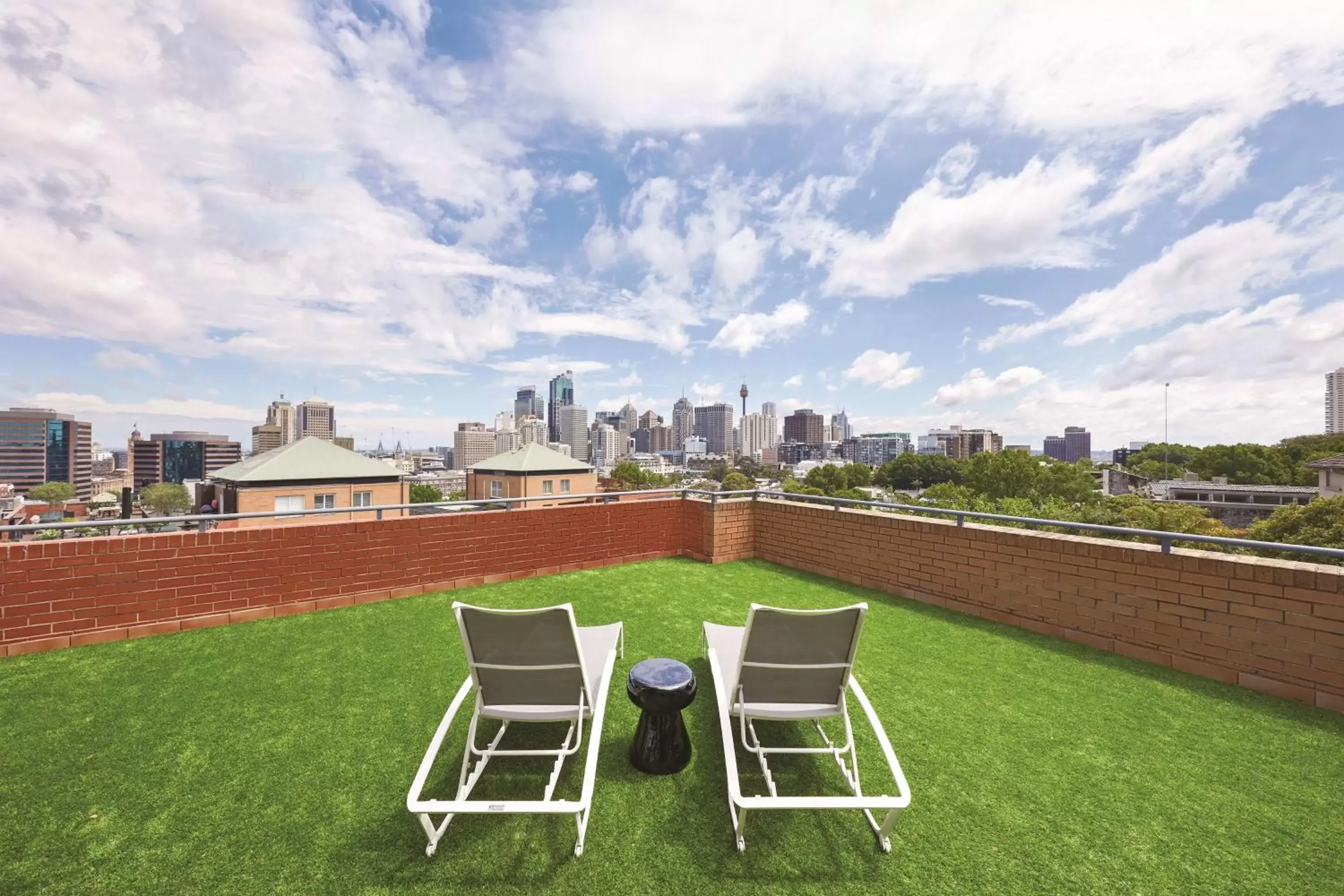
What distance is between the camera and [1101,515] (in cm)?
1977

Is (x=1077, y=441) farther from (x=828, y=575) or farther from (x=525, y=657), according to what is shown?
(x=525, y=657)

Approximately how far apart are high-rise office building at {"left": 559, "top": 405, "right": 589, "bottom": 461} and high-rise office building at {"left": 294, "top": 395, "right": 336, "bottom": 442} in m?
71.3

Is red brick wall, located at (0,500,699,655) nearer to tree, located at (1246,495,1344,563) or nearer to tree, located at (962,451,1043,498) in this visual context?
tree, located at (1246,495,1344,563)

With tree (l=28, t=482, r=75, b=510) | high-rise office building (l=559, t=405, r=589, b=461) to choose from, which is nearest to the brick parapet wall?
tree (l=28, t=482, r=75, b=510)

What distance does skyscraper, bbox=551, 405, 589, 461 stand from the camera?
170750 mm

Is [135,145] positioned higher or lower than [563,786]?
higher

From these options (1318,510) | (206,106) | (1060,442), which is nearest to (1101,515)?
(1318,510)

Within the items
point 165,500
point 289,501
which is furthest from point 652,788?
point 165,500

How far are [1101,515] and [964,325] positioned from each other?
2542 cm

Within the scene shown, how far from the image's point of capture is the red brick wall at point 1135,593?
3.12m

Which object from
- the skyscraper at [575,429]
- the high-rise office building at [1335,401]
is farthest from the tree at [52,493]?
→ the high-rise office building at [1335,401]

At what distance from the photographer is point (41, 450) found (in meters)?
95.4

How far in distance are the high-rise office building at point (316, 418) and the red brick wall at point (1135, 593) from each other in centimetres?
12139

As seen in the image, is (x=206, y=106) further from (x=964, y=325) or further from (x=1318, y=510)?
→ (x=964, y=325)
